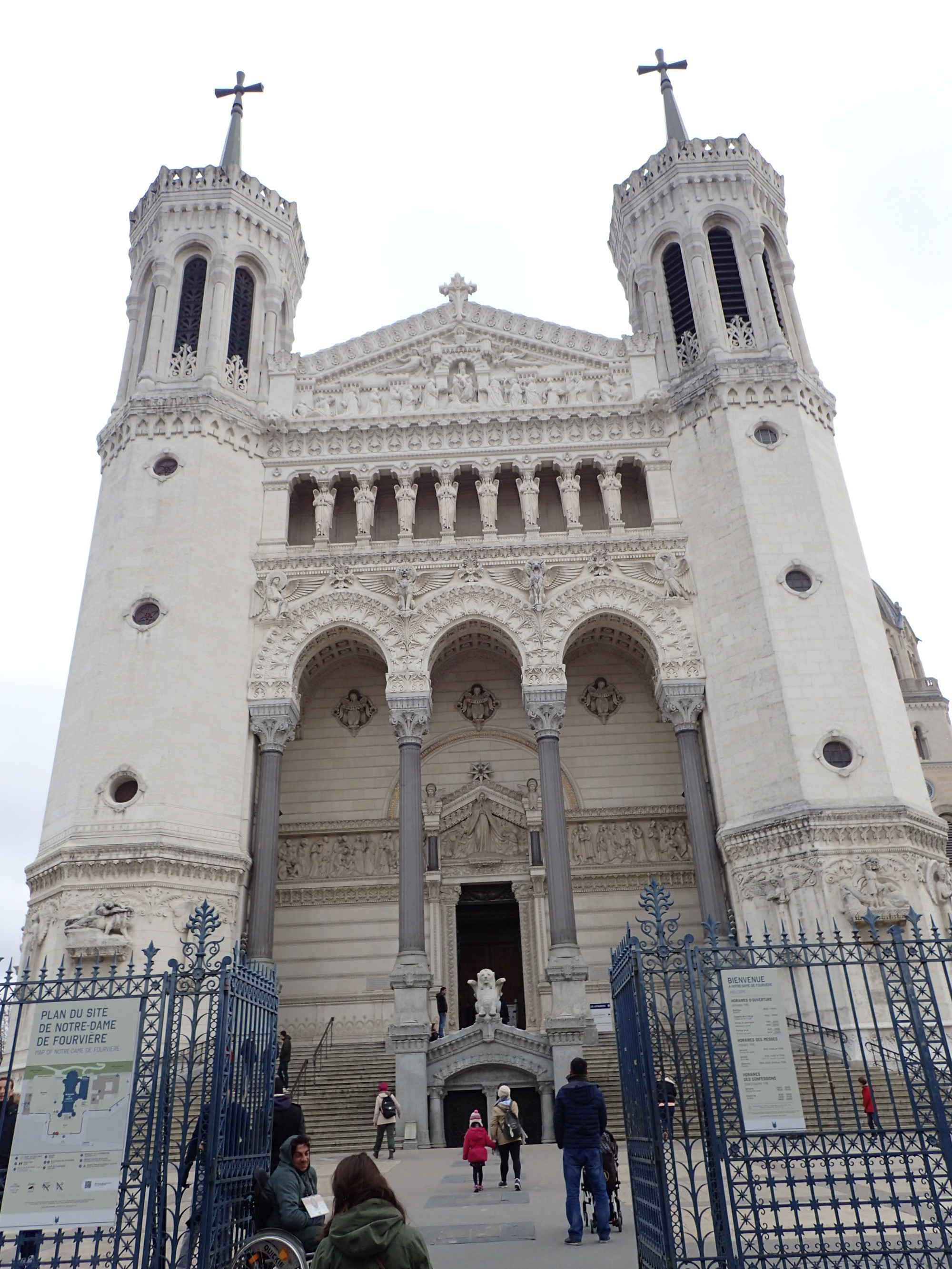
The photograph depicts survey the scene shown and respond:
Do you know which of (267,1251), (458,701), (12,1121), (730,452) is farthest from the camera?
(458,701)

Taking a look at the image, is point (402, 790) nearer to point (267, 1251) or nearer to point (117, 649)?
point (117, 649)

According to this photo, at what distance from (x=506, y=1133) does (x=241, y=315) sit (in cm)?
2323

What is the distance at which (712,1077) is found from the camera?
7809mm

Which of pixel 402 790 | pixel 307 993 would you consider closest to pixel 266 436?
pixel 402 790

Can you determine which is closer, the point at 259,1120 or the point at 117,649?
the point at 259,1120

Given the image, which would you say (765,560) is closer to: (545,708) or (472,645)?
(545,708)

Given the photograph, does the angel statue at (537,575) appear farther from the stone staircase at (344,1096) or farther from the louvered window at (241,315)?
the stone staircase at (344,1096)

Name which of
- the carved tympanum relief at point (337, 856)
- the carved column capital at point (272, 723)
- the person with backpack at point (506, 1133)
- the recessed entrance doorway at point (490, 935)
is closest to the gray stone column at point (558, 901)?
the recessed entrance doorway at point (490, 935)

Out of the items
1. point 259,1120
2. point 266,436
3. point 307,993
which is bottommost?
point 259,1120

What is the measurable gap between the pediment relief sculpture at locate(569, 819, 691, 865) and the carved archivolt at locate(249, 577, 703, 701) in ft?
13.8

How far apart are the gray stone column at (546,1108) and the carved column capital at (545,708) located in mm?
7303

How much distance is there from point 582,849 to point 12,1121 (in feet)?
56.2

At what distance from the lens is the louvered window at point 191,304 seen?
2683cm

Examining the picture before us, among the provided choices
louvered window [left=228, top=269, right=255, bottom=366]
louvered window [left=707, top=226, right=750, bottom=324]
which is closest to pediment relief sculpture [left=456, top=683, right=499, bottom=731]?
louvered window [left=228, top=269, right=255, bottom=366]
